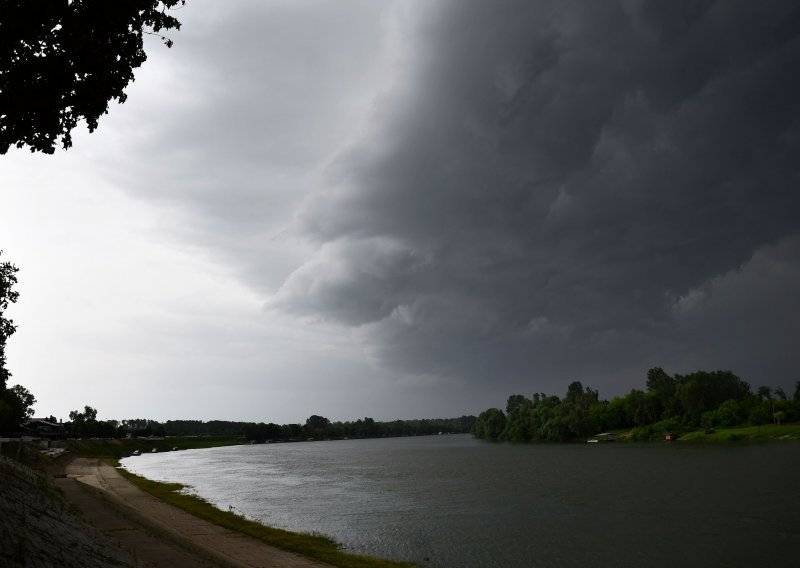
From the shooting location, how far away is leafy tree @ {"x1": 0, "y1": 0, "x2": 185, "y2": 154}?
56.3ft

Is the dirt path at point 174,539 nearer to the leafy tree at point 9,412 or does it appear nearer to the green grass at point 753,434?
the leafy tree at point 9,412

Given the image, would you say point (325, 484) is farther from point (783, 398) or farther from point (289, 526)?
point (783, 398)

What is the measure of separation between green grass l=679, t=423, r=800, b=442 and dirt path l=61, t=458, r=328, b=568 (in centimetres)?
16590

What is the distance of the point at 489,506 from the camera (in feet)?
190

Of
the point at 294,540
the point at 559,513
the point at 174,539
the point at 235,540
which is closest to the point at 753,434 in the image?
the point at 559,513

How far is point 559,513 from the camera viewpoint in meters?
51.9

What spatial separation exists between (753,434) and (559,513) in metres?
149

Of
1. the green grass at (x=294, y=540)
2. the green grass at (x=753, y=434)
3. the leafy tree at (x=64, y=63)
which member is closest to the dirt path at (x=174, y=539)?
the green grass at (x=294, y=540)

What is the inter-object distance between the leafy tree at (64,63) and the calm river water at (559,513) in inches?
1275

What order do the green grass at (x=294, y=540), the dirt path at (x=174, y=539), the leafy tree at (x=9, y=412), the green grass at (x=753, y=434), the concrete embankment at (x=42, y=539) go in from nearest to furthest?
the concrete embankment at (x=42, y=539)
the dirt path at (x=174, y=539)
the green grass at (x=294, y=540)
the leafy tree at (x=9, y=412)
the green grass at (x=753, y=434)

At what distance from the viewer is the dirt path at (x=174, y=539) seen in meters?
31.1

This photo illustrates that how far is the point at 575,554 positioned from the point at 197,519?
32.0 metres

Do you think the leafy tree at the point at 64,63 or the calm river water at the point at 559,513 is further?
the calm river water at the point at 559,513

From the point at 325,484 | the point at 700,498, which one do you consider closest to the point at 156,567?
the point at 700,498
